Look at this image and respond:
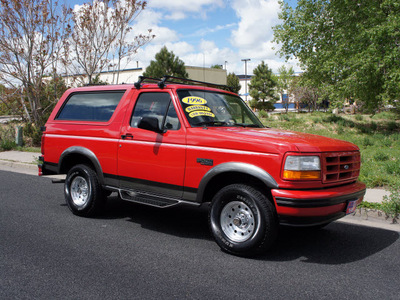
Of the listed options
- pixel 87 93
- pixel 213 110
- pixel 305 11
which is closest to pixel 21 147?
pixel 87 93

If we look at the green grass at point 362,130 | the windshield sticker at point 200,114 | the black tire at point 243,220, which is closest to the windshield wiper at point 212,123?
the windshield sticker at point 200,114

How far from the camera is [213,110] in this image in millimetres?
5250

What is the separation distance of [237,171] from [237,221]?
62cm

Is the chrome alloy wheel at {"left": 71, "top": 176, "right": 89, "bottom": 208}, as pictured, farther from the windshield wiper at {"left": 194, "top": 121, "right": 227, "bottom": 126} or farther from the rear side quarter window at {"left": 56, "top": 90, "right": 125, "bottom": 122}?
the windshield wiper at {"left": 194, "top": 121, "right": 227, "bottom": 126}

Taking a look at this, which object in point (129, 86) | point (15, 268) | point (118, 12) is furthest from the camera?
point (118, 12)

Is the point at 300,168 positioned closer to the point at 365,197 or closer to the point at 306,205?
the point at 306,205

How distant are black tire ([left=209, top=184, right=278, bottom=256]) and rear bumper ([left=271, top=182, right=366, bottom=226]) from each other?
6.7 inches

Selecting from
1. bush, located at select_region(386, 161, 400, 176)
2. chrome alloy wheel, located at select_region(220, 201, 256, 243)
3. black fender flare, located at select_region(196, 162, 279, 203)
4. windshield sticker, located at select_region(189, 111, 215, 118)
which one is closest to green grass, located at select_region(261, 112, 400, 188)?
bush, located at select_region(386, 161, 400, 176)

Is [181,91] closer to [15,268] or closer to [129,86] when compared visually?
[129,86]

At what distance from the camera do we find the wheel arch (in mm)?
5781

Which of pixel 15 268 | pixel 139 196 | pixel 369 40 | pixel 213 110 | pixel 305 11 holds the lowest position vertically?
pixel 15 268

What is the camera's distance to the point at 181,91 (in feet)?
17.0

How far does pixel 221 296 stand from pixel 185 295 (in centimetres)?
33

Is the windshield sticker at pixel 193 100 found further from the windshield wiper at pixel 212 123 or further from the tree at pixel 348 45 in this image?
the tree at pixel 348 45
